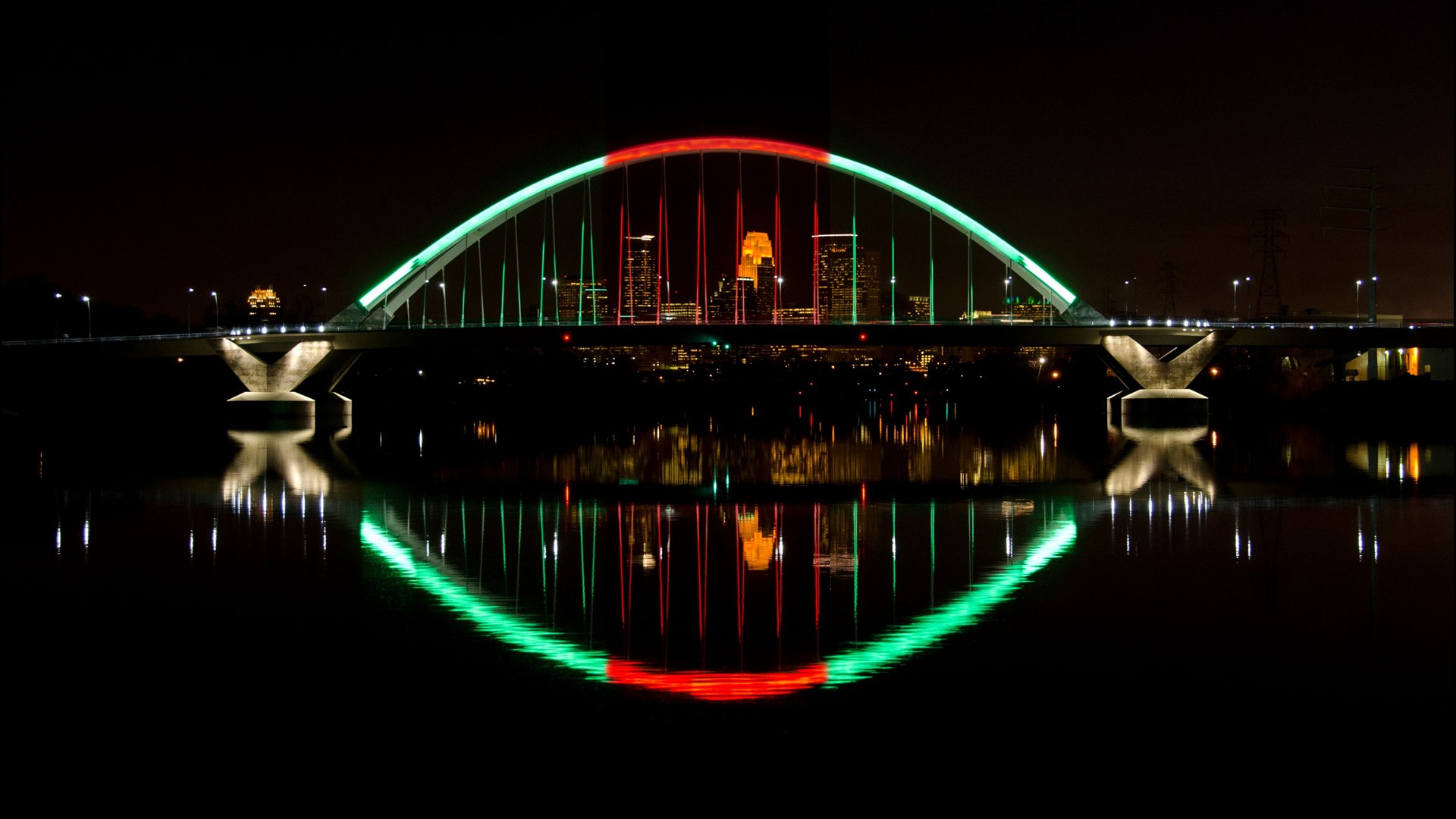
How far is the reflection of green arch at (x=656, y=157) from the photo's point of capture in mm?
52156

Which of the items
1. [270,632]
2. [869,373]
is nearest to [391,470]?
[270,632]

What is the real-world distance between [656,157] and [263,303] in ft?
241

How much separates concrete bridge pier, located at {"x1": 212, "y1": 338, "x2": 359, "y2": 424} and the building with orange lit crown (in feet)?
183

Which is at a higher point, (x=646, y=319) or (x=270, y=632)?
(x=646, y=319)

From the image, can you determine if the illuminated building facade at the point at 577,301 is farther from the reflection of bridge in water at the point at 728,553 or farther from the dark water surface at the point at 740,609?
the dark water surface at the point at 740,609

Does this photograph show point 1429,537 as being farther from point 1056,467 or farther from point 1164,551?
point 1056,467

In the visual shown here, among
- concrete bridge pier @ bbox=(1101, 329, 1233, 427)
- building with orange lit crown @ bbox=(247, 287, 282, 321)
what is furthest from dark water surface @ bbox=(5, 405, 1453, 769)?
building with orange lit crown @ bbox=(247, 287, 282, 321)

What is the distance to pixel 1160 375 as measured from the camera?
53.5 m

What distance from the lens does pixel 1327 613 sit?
10117 millimetres

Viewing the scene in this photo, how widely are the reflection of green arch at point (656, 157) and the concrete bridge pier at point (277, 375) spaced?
3224 mm

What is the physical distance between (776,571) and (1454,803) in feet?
23.4

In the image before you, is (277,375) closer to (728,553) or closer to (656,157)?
(656,157)

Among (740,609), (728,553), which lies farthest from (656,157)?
(740,609)

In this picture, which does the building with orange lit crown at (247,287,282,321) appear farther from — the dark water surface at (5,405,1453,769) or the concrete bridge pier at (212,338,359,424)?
the dark water surface at (5,405,1453,769)
